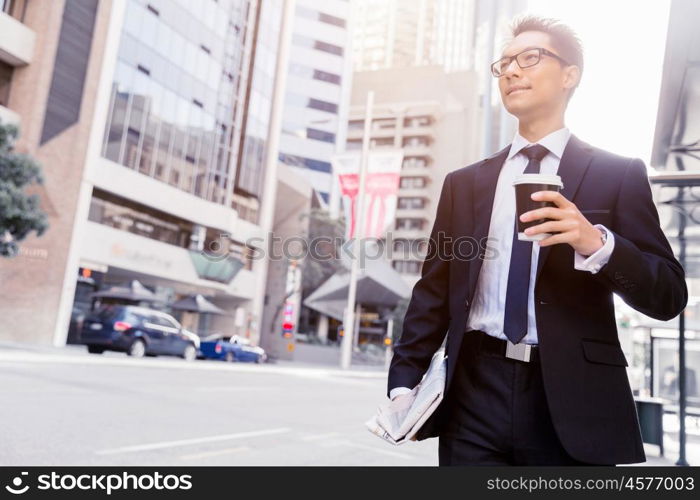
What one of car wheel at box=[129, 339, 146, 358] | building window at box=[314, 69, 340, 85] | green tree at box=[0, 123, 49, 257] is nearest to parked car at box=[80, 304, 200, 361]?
car wheel at box=[129, 339, 146, 358]

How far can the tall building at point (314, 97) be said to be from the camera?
64.8 m

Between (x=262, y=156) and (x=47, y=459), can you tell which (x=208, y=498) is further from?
(x=262, y=156)

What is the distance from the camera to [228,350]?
27.7 metres

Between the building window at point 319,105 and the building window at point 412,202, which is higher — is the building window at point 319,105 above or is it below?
above

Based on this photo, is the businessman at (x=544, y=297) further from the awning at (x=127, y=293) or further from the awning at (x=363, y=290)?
the awning at (x=363, y=290)

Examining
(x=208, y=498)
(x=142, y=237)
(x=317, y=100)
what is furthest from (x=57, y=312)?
(x=317, y=100)

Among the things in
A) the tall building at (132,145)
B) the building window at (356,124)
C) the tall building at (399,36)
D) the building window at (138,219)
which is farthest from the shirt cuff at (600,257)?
the tall building at (399,36)

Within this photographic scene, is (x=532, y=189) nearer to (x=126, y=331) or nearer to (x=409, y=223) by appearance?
(x=126, y=331)

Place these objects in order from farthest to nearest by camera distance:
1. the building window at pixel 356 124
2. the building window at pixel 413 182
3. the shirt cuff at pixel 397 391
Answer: the building window at pixel 356 124 → the building window at pixel 413 182 → the shirt cuff at pixel 397 391

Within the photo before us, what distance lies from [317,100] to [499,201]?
213 ft

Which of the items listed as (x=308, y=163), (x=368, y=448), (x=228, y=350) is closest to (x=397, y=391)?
(x=368, y=448)

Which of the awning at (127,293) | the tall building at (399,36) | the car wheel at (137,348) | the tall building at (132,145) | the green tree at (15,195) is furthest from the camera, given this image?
the tall building at (399,36)

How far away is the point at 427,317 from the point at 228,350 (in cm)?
2649

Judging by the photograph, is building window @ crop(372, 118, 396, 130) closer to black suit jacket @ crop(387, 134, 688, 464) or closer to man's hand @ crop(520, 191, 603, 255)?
black suit jacket @ crop(387, 134, 688, 464)
